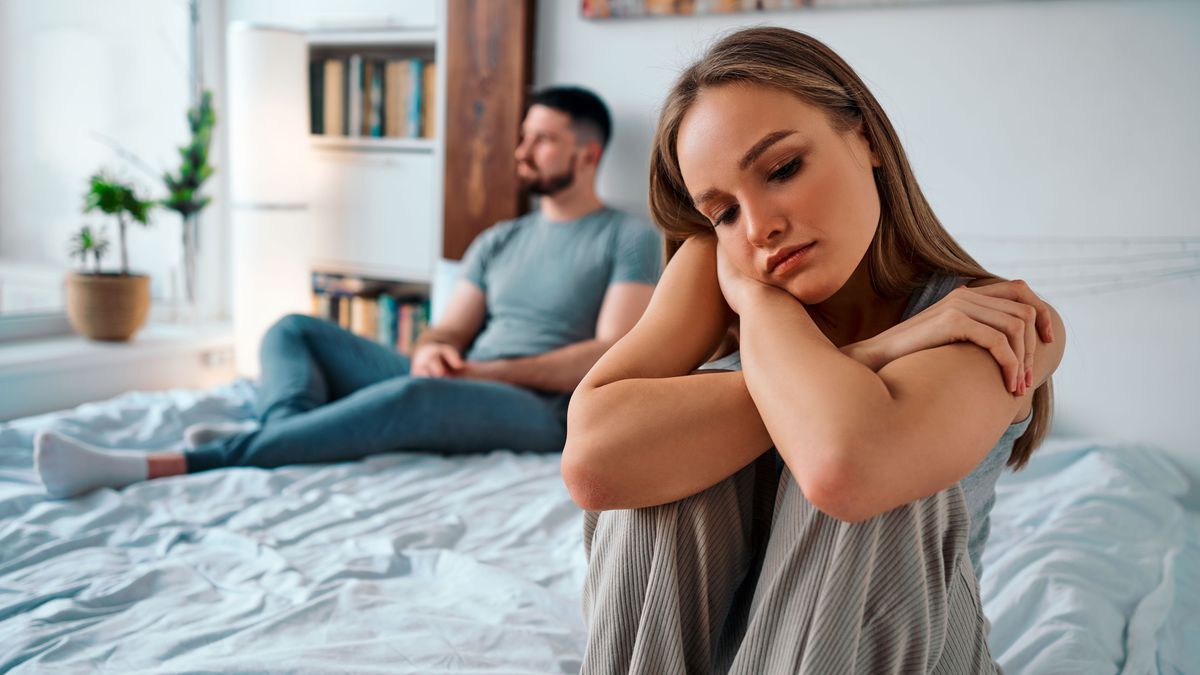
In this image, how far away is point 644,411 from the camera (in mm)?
879

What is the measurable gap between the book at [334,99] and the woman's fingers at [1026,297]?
108 inches

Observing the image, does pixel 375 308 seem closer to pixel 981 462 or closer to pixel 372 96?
pixel 372 96

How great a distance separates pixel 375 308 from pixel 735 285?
239 cm

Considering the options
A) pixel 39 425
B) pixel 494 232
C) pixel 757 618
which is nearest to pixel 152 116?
pixel 494 232

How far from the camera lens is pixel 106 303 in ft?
9.62

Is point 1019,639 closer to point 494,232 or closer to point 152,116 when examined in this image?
point 494,232

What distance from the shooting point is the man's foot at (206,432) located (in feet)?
6.42

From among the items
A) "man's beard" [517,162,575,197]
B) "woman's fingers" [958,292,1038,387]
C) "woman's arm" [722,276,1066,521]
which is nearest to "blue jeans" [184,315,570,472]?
"man's beard" [517,162,575,197]

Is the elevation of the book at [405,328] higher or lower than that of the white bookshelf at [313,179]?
lower

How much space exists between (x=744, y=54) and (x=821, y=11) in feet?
5.25

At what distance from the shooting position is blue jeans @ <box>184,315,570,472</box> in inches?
74.3

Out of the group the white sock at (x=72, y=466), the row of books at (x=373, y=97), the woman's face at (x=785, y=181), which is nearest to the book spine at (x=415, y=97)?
the row of books at (x=373, y=97)

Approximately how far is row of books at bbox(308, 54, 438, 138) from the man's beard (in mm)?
711

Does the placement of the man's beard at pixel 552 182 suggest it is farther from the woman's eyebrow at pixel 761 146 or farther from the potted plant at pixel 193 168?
the woman's eyebrow at pixel 761 146
